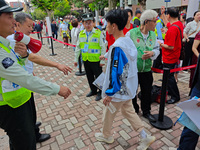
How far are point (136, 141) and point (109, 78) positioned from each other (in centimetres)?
144

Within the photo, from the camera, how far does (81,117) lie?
3.47m

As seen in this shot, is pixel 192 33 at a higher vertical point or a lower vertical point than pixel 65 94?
higher

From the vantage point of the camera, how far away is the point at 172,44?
11.0 ft

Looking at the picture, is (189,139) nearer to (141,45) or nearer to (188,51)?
(141,45)

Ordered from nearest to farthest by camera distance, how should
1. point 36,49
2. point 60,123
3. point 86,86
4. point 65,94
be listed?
1. point 65,94
2. point 36,49
3. point 60,123
4. point 86,86

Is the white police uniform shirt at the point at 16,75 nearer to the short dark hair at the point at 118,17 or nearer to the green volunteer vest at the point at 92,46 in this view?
the short dark hair at the point at 118,17

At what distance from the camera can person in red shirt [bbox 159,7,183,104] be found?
10.9ft

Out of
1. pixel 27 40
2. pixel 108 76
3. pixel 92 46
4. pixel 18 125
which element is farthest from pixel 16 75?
pixel 92 46

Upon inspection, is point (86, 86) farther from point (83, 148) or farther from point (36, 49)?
point (36, 49)

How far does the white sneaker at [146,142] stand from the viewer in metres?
2.40

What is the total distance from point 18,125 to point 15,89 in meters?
0.41

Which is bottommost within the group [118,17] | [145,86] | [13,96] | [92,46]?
[145,86]

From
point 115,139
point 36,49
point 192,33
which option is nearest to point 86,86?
point 115,139

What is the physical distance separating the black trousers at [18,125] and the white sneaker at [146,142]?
5.34 ft
